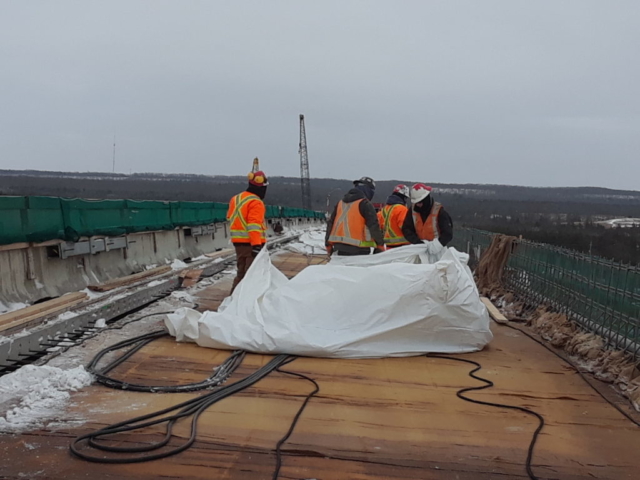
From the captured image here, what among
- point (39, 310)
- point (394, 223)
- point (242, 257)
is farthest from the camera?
point (394, 223)

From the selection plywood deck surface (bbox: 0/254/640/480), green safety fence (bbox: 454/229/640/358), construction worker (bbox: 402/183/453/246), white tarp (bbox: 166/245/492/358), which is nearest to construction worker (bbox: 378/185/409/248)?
construction worker (bbox: 402/183/453/246)

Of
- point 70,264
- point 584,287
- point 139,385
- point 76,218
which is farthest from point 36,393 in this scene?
point 584,287

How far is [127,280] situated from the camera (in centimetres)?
908

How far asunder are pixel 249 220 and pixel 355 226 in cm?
148

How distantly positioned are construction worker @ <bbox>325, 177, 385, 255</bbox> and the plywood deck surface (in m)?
2.19

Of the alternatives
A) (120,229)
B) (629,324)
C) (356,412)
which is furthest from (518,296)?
(120,229)

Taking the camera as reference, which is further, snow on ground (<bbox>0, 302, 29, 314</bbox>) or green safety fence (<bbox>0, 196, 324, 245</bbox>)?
green safety fence (<bbox>0, 196, 324, 245</bbox>)

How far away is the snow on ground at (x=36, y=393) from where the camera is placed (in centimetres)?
361

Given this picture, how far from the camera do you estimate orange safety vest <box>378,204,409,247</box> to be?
332 inches

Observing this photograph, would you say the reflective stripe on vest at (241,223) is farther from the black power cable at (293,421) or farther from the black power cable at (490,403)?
the black power cable at (490,403)

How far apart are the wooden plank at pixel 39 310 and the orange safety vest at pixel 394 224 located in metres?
4.40

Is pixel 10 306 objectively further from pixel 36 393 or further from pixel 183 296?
pixel 36 393

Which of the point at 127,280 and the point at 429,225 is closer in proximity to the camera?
the point at 429,225

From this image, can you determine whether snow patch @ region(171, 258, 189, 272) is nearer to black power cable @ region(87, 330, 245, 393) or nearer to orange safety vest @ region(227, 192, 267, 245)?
orange safety vest @ region(227, 192, 267, 245)
